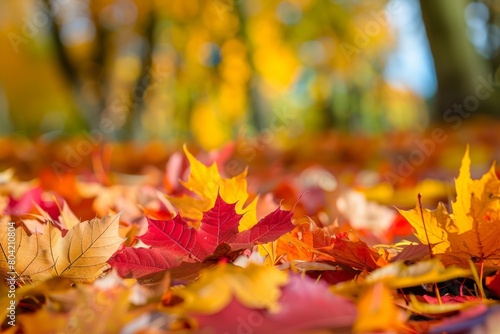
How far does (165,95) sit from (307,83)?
19.3 ft

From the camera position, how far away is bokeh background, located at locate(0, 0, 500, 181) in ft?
18.9

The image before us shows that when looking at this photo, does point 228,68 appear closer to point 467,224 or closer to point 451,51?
point 451,51

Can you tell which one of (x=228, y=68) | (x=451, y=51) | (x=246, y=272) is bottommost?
(x=228, y=68)

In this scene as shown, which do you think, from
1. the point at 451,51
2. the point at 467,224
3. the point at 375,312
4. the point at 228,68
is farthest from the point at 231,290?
the point at 228,68

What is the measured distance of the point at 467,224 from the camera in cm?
71

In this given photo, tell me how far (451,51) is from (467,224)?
5.37 meters

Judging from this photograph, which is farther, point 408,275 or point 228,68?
point 228,68

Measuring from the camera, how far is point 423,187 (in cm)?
160

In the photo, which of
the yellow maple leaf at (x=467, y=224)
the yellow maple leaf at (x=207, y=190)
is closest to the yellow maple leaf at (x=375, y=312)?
the yellow maple leaf at (x=467, y=224)

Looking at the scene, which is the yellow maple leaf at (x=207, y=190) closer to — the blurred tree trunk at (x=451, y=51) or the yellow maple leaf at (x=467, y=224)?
the yellow maple leaf at (x=467, y=224)

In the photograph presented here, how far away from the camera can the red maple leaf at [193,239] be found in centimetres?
72

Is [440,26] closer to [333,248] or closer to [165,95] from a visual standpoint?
[333,248]

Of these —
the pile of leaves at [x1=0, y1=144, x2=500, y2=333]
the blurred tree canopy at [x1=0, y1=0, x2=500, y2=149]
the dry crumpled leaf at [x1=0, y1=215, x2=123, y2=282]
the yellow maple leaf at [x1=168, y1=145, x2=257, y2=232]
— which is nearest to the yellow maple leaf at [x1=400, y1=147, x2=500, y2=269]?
the pile of leaves at [x1=0, y1=144, x2=500, y2=333]

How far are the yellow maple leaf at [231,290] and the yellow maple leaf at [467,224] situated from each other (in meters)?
0.27
